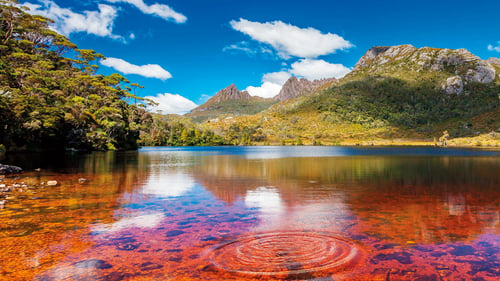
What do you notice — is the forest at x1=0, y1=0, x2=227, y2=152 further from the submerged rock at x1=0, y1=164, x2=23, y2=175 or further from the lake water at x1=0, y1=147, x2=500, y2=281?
the lake water at x1=0, y1=147, x2=500, y2=281

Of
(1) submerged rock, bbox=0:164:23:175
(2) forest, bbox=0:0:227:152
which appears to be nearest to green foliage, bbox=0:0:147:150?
(2) forest, bbox=0:0:227:152

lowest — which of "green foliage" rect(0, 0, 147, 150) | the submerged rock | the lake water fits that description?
the lake water

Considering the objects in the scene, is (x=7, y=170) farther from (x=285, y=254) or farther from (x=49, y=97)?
(x=49, y=97)

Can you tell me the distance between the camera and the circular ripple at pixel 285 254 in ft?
26.1

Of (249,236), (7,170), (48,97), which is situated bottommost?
(249,236)

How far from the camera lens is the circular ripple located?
7.97 metres

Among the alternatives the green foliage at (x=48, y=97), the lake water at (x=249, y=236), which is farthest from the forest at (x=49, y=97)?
the lake water at (x=249, y=236)

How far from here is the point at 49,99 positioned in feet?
240

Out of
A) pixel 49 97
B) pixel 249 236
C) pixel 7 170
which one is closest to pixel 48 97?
pixel 49 97

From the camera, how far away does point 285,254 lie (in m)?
9.04

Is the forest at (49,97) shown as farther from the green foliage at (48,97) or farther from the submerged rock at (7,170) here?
the submerged rock at (7,170)

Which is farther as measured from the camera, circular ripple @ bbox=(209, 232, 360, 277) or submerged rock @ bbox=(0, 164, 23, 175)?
submerged rock @ bbox=(0, 164, 23, 175)

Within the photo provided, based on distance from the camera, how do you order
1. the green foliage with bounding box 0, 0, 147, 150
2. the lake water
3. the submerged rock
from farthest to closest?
the green foliage with bounding box 0, 0, 147, 150 → the submerged rock → the lake water

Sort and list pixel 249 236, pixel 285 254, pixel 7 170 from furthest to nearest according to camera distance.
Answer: pixel 7 170, pixel 249 236, pixel 285 254
